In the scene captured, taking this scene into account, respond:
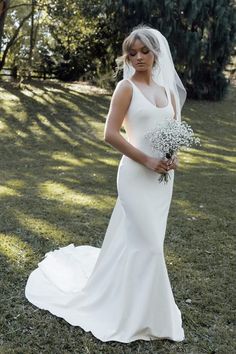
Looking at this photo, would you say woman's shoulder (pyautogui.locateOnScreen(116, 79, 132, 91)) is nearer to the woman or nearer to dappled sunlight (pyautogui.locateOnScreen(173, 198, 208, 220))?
the woman

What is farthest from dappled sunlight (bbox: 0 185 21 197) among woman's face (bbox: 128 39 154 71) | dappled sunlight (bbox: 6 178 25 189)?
woman's face (bbox: 128 39 154 71)

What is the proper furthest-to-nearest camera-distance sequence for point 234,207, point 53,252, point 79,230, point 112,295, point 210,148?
point 210,148
point 234,207
point 79,230
point 53,252
point 112,295

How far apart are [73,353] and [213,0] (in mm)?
17535

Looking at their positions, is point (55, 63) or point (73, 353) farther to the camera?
point (55, 63)

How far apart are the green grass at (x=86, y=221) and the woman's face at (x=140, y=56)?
7.17 feet

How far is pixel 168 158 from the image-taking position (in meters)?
3.45

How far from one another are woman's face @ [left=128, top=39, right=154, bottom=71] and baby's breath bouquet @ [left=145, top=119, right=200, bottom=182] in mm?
462

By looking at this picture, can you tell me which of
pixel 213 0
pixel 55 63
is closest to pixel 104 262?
pixel 213 0

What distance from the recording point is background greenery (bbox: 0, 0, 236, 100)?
17.8 metres

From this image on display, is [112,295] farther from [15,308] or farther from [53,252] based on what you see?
[53,252]

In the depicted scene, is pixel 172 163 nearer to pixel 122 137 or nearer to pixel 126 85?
pixel 122 137

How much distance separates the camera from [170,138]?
3.33 meters

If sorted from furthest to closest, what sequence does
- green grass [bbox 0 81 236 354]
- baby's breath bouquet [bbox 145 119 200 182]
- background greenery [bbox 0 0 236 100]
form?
background greenery [bbox 0 0 236 100] < green grass [bbox 0 81 236 354] < baby's breath bouquet [bbox 145 119 200 182]

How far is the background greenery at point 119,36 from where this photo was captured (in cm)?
Answer: 1780
